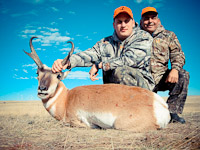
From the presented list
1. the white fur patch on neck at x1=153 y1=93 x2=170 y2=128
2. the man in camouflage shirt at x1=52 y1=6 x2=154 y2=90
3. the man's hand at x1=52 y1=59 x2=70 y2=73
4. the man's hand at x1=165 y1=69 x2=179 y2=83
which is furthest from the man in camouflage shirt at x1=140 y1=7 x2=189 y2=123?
the man's hand at x1=52 y1=59 x2=70 y2=73

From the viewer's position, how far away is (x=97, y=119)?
3980mm

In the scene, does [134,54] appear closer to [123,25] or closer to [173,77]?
[123,25]

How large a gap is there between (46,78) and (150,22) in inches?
160

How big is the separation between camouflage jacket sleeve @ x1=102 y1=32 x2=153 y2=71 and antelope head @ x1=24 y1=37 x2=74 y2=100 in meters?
1.23

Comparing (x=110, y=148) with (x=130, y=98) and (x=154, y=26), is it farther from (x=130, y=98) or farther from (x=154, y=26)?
(x=154, y=26)

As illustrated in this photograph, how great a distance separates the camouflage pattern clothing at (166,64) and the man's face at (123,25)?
1311 mm

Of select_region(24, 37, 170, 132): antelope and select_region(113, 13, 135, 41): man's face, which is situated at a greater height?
select_region(113, 13, 135, 41): man's face

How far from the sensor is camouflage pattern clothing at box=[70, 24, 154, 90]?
16.5 ft

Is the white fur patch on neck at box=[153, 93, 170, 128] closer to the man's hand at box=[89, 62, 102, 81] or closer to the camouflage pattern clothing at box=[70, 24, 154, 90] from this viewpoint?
the camouflage pattern clothing at box=[70, 24, 154, 90]

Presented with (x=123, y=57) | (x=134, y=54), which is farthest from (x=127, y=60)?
(x=134, y=54)

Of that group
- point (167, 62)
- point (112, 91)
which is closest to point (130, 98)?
point (112, 91)

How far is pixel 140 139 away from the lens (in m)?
2.91

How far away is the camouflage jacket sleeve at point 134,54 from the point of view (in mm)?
5004

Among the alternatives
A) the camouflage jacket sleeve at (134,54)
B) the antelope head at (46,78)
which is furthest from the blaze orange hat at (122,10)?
the antelope head at (46,78)
